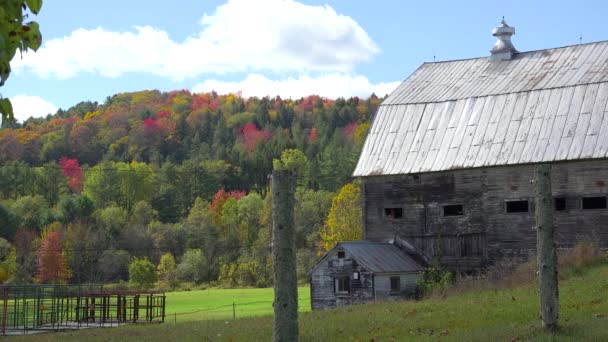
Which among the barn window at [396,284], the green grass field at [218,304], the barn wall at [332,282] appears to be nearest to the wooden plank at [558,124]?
the barn window at [396,284]

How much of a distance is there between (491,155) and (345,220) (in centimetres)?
4529

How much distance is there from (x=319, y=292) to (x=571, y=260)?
34.7ft

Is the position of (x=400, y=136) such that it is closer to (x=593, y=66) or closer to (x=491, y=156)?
(x=491, y=156)

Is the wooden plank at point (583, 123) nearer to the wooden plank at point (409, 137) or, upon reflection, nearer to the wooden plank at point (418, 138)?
the wooden plank at point (418, 138)

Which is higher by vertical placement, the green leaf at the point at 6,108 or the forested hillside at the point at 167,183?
the forested hillside at the point at 167,183

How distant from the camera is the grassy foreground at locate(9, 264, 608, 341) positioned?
1627 cm

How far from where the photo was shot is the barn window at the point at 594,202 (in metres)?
31.1

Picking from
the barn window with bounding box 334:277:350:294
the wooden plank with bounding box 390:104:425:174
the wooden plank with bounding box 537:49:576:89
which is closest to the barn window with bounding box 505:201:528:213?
the wooden plank with bounding box 390:104:425:174

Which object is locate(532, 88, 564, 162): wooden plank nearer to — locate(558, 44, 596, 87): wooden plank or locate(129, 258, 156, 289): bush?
locate(558, 44, 596, 87): wooden plank

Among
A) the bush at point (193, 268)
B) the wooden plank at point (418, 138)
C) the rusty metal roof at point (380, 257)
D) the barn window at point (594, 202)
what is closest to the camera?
the barn window at point (594, 202)

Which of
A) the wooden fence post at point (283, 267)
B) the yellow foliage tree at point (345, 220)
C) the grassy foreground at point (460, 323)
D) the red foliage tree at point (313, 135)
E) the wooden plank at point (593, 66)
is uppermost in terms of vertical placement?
the red foliage tree at point (313, 135)

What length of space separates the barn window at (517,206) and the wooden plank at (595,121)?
3.14 m

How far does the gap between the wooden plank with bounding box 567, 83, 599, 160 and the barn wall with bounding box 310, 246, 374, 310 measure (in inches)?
359

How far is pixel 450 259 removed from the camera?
34.4 m
